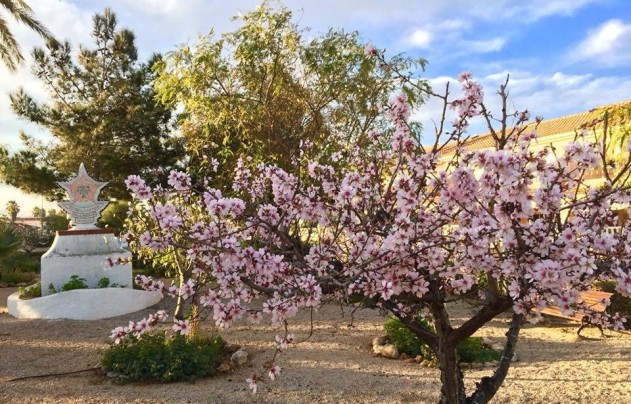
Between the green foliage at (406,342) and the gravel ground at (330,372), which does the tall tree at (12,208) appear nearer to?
the gravel ground at (330,372)

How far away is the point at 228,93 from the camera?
10164mm

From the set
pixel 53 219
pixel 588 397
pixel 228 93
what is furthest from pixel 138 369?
pixel 53 219

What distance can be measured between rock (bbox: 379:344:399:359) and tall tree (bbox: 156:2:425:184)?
13.3 feet

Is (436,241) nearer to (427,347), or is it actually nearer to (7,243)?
(427,347)

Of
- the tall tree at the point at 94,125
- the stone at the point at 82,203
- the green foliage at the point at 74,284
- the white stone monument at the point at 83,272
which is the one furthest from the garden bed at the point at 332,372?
the tall tree at the point at 94,125

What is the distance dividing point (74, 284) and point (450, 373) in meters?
8.90

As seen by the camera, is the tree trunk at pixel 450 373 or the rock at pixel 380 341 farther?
the rock at pixel 380 341

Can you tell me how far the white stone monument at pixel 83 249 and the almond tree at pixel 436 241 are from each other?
824 cm

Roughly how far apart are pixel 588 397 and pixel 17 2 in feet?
49.3

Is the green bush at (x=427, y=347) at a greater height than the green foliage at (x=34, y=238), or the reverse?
the green foliage at (x=34, y=238)

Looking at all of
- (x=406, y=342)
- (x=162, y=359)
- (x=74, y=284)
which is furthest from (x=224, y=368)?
(x=74, y=284)

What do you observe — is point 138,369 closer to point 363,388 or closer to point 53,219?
point 363,388

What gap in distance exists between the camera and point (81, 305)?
9.88m

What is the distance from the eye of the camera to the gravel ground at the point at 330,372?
5215 millimetres
